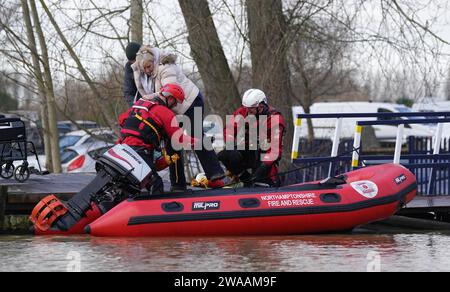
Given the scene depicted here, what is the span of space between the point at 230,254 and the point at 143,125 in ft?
7.09

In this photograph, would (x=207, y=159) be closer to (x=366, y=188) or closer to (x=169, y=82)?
(x=169, y=82)

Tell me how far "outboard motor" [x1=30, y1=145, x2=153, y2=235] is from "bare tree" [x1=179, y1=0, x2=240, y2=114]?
19.5 ft

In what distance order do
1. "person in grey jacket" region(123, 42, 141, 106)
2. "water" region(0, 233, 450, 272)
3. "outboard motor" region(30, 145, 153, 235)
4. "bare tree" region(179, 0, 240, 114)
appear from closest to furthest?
"water" region(0, 233, 450, 272) < "outboard motor" region(30, 145, 153, 235) < "person in grey jacket" region(123, 42, 141, 106) < "bare tree" region(179, 0, 240, 114)

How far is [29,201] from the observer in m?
11.6

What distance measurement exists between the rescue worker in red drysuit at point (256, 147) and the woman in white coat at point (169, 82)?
0.63m

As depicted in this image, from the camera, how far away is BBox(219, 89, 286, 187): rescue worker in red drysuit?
11.3 m

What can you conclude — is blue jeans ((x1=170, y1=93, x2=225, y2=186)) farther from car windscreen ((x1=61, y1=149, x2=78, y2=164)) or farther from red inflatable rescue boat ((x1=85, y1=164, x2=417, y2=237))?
car windscreen ((x1=61, y1=149, x2=78, y2=164))

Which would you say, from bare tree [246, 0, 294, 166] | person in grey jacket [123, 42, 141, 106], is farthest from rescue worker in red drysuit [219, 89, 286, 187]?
bare tree [246, 0, 294, 166]

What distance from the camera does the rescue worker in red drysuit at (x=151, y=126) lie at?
33.0 feet

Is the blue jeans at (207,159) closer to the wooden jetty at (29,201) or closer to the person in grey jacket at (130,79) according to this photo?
the person in grey jacket at (130,79)
